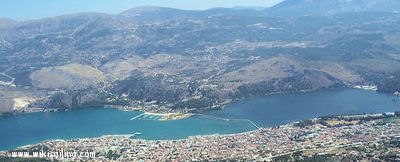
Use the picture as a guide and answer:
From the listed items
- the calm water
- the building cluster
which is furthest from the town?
the calm water

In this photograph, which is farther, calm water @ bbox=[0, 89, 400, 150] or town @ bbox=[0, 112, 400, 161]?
calm water @ bbox=[0, 89, 400, 150]

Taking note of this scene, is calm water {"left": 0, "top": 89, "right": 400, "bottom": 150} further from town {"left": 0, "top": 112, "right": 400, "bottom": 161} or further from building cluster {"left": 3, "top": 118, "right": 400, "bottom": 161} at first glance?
town {"left": 0, "top": 112, "right": 400, "bottom": 161}

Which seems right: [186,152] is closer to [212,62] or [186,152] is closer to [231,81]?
[231,81]

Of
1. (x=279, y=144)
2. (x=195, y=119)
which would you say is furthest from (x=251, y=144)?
(x=195, y=119)

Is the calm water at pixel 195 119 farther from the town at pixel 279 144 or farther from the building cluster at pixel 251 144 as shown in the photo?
the town at pixel 279 144

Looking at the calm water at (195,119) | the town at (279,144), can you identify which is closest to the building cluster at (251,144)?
the town at (279,144)

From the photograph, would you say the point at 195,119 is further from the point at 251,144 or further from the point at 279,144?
the point at 279,144

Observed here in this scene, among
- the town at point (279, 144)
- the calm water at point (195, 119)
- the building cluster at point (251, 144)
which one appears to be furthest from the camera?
the calm water at point (195, 119)

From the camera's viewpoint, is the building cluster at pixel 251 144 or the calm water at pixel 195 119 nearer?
the building cluster at pixel 251 144

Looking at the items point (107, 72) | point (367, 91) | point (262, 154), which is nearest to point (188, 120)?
point (262, 154)
